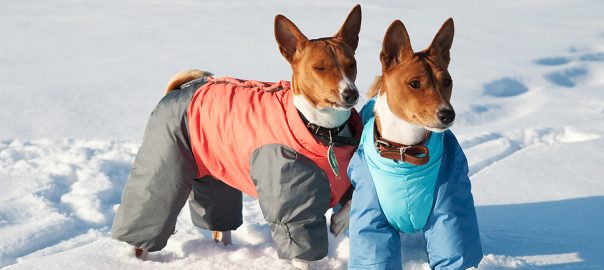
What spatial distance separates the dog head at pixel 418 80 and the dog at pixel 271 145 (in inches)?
9.1

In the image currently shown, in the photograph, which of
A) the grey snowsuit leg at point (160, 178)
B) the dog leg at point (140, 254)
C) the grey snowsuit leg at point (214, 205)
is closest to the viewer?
the grey snowsuit leg at point (160, 178)

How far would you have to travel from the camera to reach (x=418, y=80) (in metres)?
2.88

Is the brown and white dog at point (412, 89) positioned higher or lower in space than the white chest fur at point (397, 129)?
higher

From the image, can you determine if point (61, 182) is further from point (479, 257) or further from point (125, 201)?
point (479, 257)

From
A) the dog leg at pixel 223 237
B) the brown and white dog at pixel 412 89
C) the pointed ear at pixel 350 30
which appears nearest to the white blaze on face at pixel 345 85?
the brown and white dog at pixel 412 89

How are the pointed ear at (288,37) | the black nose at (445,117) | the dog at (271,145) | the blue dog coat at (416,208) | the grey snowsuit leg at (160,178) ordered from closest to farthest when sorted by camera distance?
the black nose at (445,117) → the blue dog coat at (416,208) → the dog at (271,145) → the pointed ear at (288,37) → the grey snowsuit leg at (160,178)

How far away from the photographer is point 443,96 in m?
2.86

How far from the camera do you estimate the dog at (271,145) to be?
3.26m

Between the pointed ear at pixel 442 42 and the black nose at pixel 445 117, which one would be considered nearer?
the black nose at pixel 445 117

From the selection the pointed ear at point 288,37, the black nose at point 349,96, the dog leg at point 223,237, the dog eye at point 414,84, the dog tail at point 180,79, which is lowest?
the dog leg at point 223,237

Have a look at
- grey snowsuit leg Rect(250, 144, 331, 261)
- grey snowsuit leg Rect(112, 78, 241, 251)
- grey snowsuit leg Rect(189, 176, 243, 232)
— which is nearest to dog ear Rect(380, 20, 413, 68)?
grey snowsuit leg Rect(250, 144, 331, 261)

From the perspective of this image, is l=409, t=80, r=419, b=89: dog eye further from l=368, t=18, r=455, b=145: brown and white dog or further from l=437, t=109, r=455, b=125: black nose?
l=437, t=109, r=455, b=125: black nose

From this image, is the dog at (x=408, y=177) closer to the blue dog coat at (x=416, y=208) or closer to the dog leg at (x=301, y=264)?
the blue dog coat at (x=416, y=208)

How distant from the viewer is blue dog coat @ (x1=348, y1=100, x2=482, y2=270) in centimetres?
299
